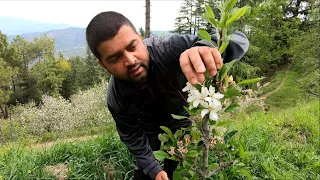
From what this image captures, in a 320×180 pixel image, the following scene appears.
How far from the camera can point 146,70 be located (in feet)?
5.46

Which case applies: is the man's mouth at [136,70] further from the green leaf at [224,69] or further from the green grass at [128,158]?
the green grass at [128,158]

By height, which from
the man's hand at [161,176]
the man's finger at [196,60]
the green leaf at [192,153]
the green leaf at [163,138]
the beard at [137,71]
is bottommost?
the man's hand at [161,176]

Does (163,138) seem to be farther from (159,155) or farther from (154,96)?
(154,96)

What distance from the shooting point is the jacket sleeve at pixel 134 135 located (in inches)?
82.8

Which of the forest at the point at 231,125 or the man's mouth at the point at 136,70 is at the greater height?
the man's mouth at the point at 136,70

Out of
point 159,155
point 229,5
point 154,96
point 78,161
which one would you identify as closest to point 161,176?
point 154,96

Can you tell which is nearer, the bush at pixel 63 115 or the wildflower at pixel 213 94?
the wildflower at pixel 213 94

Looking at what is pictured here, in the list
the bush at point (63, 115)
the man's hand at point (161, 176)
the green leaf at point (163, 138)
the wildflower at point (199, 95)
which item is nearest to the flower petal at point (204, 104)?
the wildflower at point (199, 95)

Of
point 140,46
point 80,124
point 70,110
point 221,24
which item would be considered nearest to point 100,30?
point 140,46

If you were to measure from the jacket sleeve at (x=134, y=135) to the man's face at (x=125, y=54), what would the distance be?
530 mm

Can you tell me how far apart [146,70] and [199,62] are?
0.73 metres

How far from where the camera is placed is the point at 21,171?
3215 millimetres

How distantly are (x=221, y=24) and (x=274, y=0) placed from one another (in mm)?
27818

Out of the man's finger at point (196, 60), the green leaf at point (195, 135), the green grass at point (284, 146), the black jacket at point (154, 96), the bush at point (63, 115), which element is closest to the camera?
the man's finger at point (196, 60)
